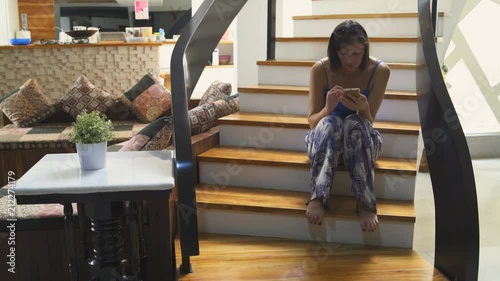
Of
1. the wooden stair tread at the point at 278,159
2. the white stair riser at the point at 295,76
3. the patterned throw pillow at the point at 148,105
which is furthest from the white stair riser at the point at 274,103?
the patterned throw pillow at the point at 148,105

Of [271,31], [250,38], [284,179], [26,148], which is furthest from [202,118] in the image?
[250,38]

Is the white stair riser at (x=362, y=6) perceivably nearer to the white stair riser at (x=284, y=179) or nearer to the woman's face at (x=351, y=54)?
the woman's face at (x=351, y=54)

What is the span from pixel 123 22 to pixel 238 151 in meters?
6.53

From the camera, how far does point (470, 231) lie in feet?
6.45

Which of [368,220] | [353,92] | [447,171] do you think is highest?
[353,92]

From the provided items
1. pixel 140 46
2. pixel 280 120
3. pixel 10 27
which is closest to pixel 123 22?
pixel 10 27

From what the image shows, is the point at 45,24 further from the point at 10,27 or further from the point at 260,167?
the point at 260,167

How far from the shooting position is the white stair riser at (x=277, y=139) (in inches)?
109

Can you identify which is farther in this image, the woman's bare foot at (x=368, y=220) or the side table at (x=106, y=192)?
the woman's bare foot at (x=368, y=220)

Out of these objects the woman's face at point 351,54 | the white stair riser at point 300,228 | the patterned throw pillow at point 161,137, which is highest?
the woman's face at point 351,54

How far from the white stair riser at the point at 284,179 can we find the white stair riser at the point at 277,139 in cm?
26

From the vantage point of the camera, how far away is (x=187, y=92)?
7.51ft

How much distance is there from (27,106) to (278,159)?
312 cm

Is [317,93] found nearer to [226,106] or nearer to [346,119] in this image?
[346,119]
